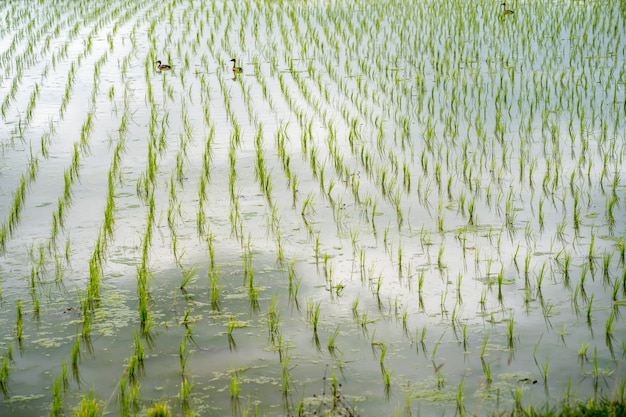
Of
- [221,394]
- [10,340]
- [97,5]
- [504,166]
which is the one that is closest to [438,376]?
[221,394]

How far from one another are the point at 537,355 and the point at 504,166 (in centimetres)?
235

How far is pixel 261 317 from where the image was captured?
3.51 meters

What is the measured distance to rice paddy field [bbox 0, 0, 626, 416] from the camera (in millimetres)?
3025

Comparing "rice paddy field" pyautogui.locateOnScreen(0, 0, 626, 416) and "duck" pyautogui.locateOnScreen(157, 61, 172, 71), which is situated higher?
"duck" pyautogui.locateOnScreen(157, 61, 172, 71)

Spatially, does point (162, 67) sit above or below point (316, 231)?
above

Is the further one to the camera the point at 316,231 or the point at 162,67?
the point at 162,67

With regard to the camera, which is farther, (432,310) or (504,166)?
(504,166)

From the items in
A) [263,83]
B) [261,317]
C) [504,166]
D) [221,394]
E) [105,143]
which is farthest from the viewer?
[263,83]

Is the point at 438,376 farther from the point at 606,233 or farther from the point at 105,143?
the point at 105,143

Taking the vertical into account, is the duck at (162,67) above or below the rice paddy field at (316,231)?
above

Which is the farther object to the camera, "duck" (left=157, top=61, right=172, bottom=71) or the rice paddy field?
"duck" (left=157, top=61, right=172, bottom=71)

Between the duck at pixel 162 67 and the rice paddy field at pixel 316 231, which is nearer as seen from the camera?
the rice paddy field at pixel 316 231

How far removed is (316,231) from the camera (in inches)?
174

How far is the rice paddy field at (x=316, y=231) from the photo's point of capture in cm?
303
